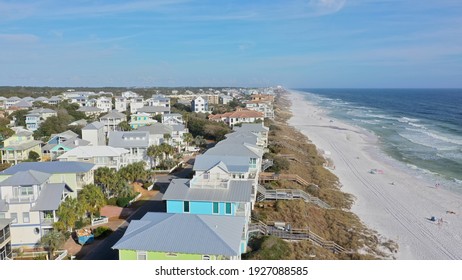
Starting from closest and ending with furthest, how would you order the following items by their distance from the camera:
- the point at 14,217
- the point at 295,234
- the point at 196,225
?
1. the point at 196,225
2. the point at 14,217
3. the point at 295,234

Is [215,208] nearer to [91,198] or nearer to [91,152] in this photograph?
[91,198]

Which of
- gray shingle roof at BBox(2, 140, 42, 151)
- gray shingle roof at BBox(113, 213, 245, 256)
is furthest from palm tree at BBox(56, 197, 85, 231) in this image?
gray shingle roof at BBox(2, 140, 42, 151)

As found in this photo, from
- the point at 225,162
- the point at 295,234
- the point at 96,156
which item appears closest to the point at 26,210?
the point at 96,156

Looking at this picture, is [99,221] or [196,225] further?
[99,221]

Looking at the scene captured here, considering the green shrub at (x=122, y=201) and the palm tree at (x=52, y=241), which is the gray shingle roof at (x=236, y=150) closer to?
the green shrub at (x=122, y=201)

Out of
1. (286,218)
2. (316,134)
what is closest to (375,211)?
(286,218)

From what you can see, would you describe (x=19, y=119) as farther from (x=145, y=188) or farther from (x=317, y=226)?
(x=317, y=226)

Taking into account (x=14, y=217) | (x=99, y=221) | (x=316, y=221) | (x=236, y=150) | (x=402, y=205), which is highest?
(x=236, y=150)
